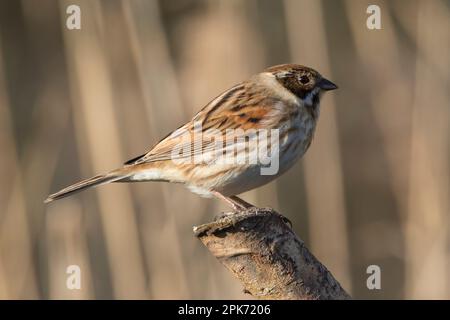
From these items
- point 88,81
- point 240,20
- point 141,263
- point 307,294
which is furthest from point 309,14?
point 307,294

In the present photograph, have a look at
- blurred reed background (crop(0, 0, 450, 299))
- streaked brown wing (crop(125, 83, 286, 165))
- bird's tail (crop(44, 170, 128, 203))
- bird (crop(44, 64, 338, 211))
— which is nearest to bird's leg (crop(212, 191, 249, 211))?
bird (crop(44, 64, 338, 211))

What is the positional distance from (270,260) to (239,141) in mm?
1168

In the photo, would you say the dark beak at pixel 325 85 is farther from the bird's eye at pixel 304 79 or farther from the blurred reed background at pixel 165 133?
the blurred reed background at pixel 165 133

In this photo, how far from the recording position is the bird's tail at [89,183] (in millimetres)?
3561

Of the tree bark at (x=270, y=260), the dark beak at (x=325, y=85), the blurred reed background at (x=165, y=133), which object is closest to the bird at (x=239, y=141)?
the dark beak at (x=325, y=85)

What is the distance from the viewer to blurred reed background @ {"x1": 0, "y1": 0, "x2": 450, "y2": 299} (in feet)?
14.2

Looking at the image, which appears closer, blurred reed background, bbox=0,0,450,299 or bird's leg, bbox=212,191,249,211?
bird's leg, bbox=212,191,249,211

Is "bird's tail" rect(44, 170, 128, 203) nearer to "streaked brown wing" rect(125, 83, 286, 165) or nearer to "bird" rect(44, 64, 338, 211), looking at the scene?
"bird" rect(44, 64, 338, 211)

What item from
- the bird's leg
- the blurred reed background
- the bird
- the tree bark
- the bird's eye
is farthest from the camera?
the blurred reed background

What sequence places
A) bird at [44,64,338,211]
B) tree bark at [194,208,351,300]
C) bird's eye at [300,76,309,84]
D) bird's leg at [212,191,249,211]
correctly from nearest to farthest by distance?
tree bark at [194,208,351,300] < bird at [44,64,338,211] < bird's leg at [212,191,249,211] < bird's eye at [300,76,309,84]

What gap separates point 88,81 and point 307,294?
2197 millimetres

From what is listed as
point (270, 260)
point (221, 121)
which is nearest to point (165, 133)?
point (221, 121)

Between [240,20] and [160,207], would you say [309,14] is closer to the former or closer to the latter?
[240,20]

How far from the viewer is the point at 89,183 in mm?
3564
